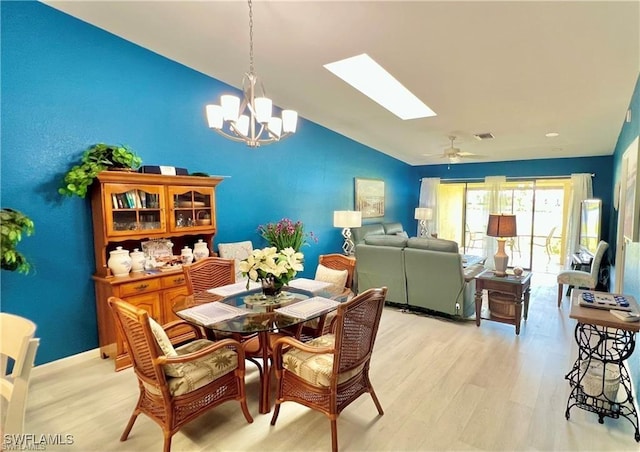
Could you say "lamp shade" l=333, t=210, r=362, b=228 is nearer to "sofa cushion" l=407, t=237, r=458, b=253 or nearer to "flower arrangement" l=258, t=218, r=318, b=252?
"flower arrangement" l=258, t=218, r=318, b=252

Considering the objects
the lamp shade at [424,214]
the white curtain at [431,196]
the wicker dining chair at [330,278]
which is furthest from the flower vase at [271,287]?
the white curtain at [431,196]

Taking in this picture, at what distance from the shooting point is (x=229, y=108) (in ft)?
8.06

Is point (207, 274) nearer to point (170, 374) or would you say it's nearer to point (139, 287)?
point (139, 287)

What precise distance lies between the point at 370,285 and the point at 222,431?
3017 millimetres

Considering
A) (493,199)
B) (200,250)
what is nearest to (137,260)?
(200,250)

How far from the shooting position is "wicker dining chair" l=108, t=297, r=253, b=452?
5.85 feet

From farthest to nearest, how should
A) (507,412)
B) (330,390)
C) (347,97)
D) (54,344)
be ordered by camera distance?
1. (347,97)
2. (54,344)
3. (507,412)
4. (330,390)

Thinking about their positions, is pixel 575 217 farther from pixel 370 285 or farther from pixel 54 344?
pixel 54 344

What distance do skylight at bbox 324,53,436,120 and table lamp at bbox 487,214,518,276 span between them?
1.70m

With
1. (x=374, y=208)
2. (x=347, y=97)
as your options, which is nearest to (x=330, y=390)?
(x=347, y=97)

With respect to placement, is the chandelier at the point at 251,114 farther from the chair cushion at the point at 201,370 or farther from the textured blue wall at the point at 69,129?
the chair cushion at the point at 201,370

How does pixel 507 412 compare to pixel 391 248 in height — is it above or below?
below

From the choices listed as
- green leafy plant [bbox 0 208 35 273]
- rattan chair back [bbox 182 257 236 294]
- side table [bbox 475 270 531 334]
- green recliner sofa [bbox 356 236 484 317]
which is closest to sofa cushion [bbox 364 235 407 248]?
green recliner sofa [bbox 356 236 484 317]

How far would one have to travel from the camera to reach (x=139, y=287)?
9.95 feet
